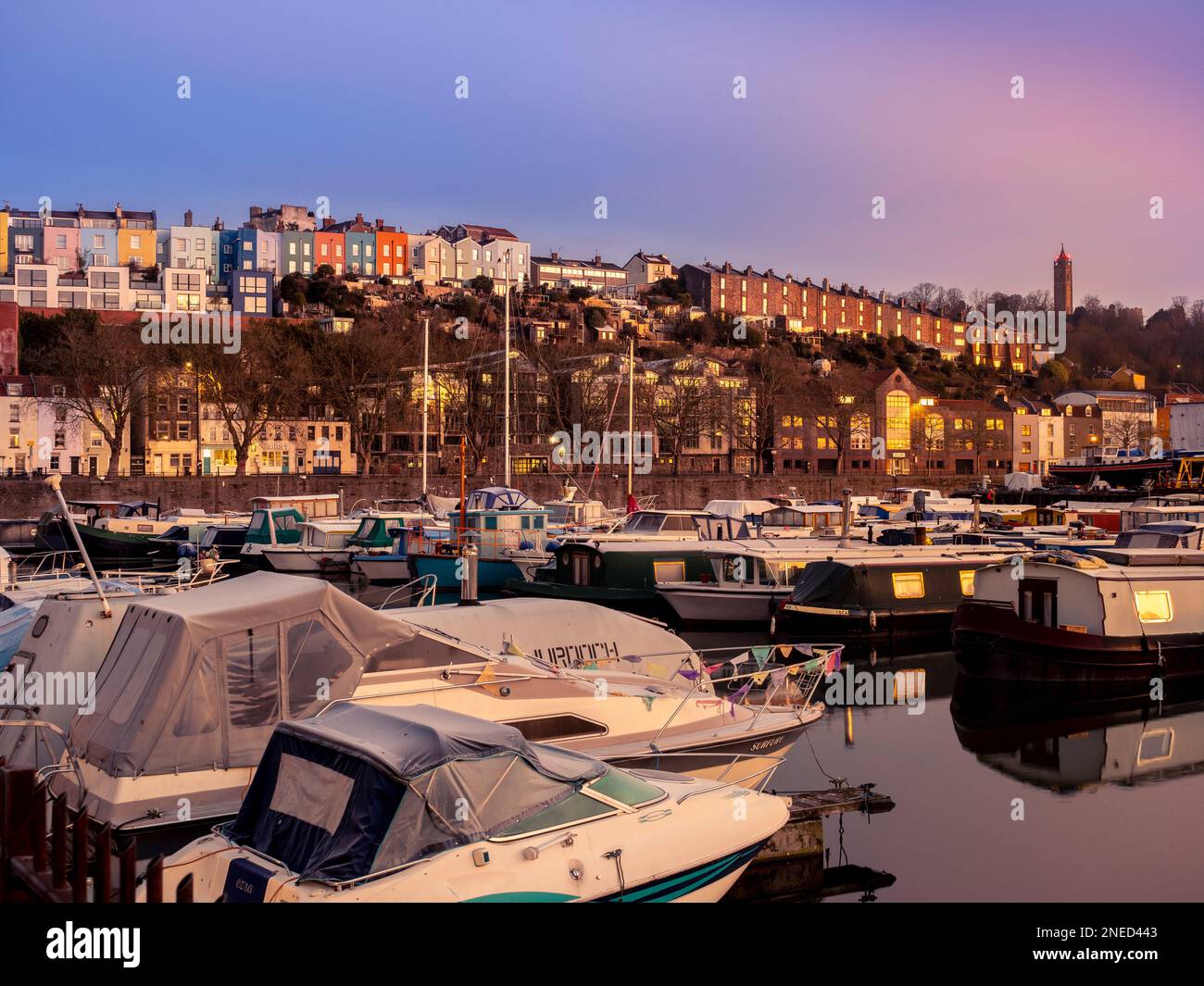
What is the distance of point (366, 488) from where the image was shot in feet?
229

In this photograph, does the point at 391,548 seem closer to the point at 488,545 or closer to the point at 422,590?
the point at 488,545

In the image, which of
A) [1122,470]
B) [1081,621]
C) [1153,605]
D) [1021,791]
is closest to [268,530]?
[1081,621]

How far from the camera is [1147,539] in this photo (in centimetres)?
3381

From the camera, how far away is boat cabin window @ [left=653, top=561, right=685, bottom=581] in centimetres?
3406

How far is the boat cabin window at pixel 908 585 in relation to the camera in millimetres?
30688

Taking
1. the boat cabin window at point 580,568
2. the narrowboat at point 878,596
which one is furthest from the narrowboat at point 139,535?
the narrowboat at point 878,596

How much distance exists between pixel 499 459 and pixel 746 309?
95.4m

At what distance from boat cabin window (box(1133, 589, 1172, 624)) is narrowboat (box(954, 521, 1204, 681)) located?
2 cm

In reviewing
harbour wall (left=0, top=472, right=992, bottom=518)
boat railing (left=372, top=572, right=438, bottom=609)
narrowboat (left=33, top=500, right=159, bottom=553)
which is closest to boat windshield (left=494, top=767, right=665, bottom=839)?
Answer: boat railing (left=372, top=572, right=438, bottom=609)

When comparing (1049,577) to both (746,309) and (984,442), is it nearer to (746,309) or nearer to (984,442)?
(984,442)

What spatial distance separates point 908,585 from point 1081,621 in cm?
631

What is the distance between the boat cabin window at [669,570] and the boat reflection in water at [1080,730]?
1028 cm

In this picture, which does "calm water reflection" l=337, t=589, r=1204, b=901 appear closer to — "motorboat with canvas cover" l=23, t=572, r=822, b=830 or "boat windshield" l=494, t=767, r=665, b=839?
"motorboat with canvas cover" l=23, t=572, r=822, b=830
